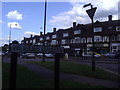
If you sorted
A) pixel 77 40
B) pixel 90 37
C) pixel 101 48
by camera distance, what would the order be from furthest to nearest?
pixel 77 40 < pixel 90 37 < pixel 101 48

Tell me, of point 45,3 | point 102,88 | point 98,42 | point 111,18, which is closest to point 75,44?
point 98,42

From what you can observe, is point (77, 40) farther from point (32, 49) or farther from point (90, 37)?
point (32, 49)

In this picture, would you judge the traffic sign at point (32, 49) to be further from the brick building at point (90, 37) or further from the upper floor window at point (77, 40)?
the upper floor window at point (77, 40)

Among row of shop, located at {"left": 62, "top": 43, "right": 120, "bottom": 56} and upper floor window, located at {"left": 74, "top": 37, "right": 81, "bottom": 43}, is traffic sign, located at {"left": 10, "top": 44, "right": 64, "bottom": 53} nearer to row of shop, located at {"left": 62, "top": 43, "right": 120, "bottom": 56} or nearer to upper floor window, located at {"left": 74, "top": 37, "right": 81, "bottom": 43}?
row of shop, located at {"left": 62, "top": 43, "right": 120, "bottom": 56}

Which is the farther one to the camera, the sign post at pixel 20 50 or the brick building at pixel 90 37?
the brick building at pixel 90 37

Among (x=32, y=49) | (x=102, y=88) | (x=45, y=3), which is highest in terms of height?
(x=45, y=3)

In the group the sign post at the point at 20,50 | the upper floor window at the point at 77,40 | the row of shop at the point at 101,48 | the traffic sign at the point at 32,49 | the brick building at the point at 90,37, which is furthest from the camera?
the upper floor window at the point at 77,40

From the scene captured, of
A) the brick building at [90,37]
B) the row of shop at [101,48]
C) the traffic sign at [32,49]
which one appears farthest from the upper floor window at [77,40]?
the traffic sign at [32,49]

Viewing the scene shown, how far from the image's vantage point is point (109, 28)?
58031 millimetres

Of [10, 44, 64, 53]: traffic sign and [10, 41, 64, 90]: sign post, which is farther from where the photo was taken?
[10, 44, 64, 53]: traffic sign

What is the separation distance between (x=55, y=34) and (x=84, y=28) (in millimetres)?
20430

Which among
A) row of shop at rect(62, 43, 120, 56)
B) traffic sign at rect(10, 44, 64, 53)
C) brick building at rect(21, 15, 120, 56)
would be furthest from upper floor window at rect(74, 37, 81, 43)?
traffic sign at rect(10, 44, 64, 53)

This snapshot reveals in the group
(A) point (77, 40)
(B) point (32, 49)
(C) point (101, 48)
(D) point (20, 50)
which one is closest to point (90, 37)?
(C) point (101, 48)

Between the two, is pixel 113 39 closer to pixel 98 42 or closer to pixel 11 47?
pixel 98 42
